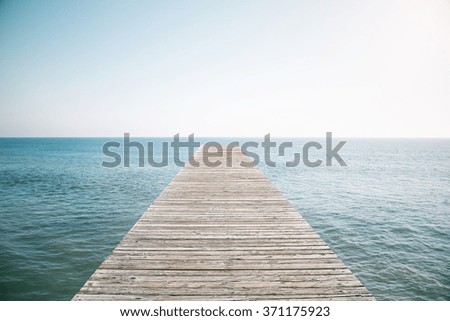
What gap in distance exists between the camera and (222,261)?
3.73m

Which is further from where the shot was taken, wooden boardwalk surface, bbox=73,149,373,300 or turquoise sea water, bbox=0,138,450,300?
turquoise sea water, bbox=0,138,450,300

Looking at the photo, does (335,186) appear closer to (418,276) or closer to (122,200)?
(418,276)

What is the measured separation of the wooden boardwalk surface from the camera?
3.01m

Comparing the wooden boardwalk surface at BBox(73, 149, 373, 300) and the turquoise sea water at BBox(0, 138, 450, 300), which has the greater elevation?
the wooden boardwalk surface at BBox(73, 149, 373, 300)

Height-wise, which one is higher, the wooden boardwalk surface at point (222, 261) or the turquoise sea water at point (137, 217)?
the wooden boardwalk surface at point (222, 261)

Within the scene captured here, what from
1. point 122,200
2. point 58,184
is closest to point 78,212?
point 122,200

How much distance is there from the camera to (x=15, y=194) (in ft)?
63.1

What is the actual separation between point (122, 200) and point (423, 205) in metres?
20.7

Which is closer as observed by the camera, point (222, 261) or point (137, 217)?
point (222, 261)

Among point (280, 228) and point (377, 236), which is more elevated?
point (280, 228)

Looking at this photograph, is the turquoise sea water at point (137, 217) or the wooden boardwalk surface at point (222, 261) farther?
the turquoise sea water at point (137, 217)

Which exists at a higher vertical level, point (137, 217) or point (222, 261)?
point (222, 261)

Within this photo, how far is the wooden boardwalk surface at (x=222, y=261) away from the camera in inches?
118
